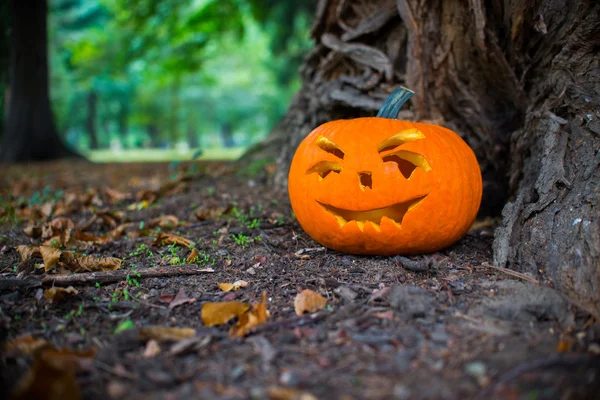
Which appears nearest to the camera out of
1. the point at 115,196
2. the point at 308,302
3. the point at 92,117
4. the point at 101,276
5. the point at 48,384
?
the point at 48,384

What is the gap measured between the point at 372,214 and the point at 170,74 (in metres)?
9.56

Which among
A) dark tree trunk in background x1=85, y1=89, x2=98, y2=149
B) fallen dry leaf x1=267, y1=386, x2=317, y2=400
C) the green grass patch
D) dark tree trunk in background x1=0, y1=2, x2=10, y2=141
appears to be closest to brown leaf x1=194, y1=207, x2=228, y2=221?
fallen dry leaf x1=267, y1=386, x2=317, y2=400

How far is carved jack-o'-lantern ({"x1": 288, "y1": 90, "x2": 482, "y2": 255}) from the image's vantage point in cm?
234

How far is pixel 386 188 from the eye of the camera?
230 cm

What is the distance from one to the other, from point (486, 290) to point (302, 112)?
276 cm

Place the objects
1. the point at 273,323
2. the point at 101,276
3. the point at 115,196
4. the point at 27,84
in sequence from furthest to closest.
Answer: the point at 27,84 < the point at 115,196 < the point at 101,276 < the point at 273,323

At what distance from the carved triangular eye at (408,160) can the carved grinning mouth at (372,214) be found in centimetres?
19

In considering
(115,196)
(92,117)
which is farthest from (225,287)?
(92,117)

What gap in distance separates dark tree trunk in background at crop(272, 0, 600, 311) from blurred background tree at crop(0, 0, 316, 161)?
406 cm

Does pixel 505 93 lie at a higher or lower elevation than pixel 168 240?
higher

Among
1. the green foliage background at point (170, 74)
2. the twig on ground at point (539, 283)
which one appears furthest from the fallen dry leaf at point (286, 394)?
the green foliage background at point (170, 74)

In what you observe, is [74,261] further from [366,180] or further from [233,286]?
[366,180]

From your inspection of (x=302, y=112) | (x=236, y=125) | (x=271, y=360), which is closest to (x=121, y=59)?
(x=302, y=112)

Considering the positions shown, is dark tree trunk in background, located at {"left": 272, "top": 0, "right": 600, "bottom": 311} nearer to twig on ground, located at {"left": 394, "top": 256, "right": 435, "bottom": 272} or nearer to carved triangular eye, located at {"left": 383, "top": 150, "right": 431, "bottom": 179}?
twig on ground, located at {"left": 394, "top": 256, "right": 435, "bottom": 272}
